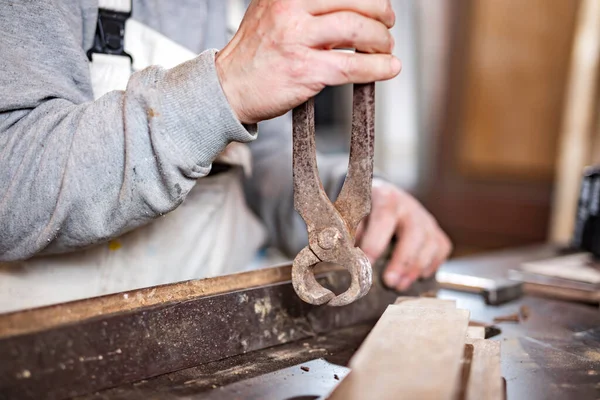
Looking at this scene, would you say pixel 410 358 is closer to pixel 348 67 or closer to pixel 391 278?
pixel 348 67

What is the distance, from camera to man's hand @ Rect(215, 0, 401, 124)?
666mm

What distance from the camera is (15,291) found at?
0.95 meters

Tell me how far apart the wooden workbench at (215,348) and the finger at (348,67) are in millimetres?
305

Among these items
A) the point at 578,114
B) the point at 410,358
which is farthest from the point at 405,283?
the point at 578,114

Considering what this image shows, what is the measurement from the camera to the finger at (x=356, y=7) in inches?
26.2

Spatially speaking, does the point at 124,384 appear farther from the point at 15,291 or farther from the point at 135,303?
the point at 15,291

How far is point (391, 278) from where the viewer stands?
102cm

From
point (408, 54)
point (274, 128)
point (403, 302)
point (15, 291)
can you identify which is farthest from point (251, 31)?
point (408, 54)

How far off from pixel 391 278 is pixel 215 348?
0.38 m

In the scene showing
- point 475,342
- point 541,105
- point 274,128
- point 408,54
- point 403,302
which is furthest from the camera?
point 408,54

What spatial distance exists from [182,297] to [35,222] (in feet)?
0.69

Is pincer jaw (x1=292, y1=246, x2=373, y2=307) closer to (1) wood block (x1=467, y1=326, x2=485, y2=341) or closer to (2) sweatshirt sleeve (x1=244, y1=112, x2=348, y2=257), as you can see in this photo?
(1) wood block (x1=467, y1=326, x2=485, y2=341)

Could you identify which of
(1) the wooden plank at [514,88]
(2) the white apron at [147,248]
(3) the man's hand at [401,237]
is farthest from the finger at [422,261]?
(1) the wooden plank at [514,88]

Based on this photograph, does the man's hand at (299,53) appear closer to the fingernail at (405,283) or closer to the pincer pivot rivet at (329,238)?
the pincer pivot rivet at (329,238)
